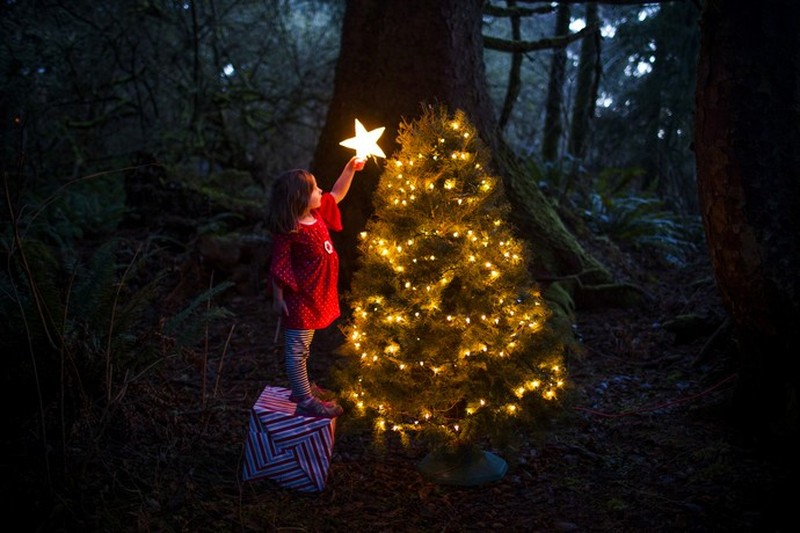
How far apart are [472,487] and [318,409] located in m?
1.08

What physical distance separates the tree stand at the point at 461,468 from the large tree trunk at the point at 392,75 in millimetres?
2463

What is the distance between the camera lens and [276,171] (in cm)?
1414

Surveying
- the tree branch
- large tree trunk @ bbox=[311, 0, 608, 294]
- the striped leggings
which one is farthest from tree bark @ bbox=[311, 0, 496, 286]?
the striped leggings

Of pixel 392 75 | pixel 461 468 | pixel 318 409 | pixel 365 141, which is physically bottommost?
pixel 461 468

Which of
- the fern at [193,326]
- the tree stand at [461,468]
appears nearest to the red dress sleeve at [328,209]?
the fern at [193,326]

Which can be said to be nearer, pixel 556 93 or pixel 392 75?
pixel 392 75

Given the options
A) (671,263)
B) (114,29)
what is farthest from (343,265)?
(114,29)

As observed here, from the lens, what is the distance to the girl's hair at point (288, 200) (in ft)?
12.0

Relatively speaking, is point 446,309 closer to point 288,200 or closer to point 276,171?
point 288,200

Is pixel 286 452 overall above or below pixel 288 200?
below

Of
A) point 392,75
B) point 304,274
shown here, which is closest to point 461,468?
point 304,274

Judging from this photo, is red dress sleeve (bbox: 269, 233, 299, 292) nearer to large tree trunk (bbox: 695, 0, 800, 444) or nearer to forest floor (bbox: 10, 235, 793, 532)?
forest floor (bbox: 10, 235, 793, 532)

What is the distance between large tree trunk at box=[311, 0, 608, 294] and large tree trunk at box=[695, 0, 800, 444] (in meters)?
2.39

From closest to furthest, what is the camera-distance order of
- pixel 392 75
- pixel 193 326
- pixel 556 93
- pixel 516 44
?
pixel 193 326, pixel 392 75, pixel 516 44, pixel 556 93
